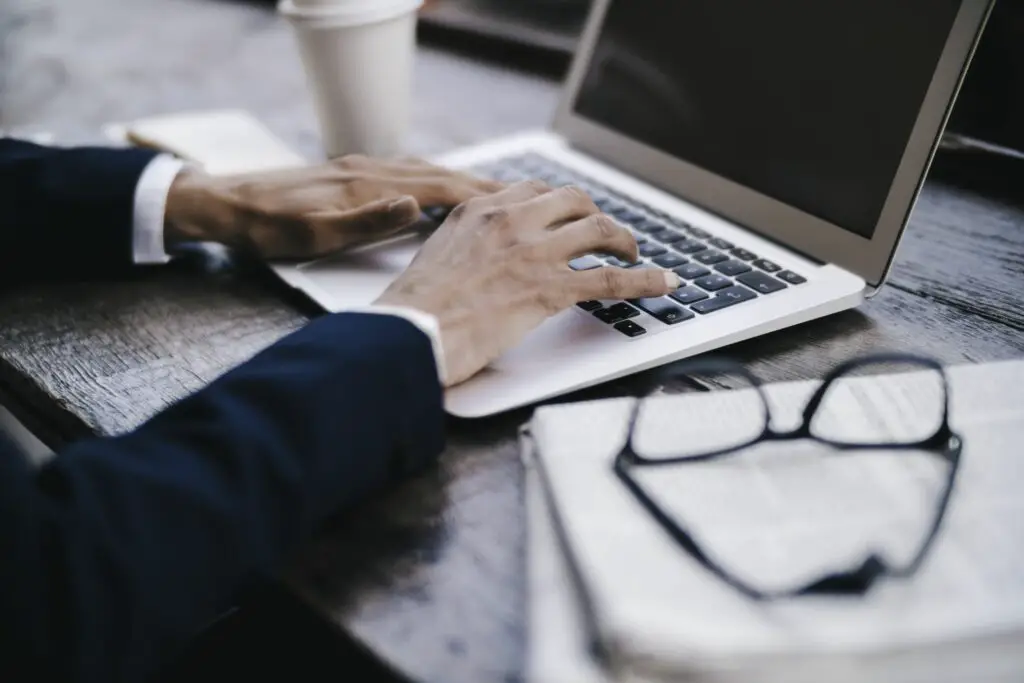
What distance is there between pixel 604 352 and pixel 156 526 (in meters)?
0.30

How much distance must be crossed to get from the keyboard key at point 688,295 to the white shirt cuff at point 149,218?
0.45 meters

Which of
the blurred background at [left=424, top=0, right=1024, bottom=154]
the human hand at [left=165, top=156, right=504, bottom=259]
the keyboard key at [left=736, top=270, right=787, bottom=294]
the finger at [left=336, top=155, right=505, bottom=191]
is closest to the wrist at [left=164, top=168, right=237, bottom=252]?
the human hand at [left=165, top=156, right=504, bottom=259]

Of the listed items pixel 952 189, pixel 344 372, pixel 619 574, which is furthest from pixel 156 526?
pixel 952 189

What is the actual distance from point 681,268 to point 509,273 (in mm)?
153

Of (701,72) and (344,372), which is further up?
(701,72)

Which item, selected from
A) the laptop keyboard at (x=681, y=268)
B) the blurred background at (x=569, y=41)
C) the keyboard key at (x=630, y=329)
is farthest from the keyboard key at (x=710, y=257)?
the blurred background at (x=569, y=41)

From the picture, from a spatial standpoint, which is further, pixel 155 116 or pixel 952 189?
pixel 155 116

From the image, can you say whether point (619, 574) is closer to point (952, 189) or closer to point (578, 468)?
point (578, 468)

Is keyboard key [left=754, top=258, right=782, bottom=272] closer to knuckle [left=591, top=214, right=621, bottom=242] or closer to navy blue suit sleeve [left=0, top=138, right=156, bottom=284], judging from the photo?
knuckle [left=591, top=214, right=621, bottom=242]

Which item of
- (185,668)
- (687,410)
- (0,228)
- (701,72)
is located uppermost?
(701,72)

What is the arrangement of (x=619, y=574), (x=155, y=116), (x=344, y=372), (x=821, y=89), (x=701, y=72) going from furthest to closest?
(x=155, y=116) → (x=701, y=72) → (x=821, y=89) → (x=344, y=372) → (x=619, y=574)

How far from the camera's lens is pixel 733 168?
0.83 m

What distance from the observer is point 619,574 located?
42 centimetres

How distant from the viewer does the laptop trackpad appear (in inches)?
29.0
